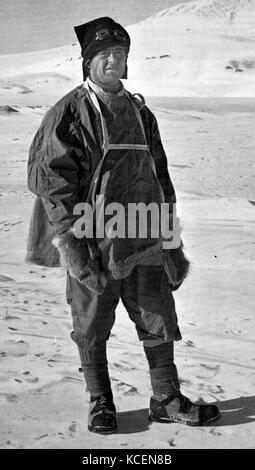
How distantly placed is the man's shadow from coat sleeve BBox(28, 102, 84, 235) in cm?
78

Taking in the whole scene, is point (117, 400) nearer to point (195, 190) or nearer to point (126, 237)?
point (126, 237)

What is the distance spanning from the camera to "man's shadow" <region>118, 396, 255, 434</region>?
348 cm

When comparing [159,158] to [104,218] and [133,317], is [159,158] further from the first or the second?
[133,317]

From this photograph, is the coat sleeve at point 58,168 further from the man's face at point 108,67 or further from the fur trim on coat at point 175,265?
the fur trim on coat at point 175,265

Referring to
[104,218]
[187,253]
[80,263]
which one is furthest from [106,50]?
[187,253]

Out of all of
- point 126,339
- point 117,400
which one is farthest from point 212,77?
point 117,400

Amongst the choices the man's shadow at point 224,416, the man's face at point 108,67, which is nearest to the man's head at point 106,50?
the man's face at point 108,67

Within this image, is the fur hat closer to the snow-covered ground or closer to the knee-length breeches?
the knee-length breeches

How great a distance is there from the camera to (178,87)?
44.6 feet

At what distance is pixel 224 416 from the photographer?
141 inches

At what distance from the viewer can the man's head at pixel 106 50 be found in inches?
132

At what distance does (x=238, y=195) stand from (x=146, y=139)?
17.0 feet

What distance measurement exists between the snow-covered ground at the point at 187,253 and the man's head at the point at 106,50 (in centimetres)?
129

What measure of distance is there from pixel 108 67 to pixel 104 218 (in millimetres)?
542
